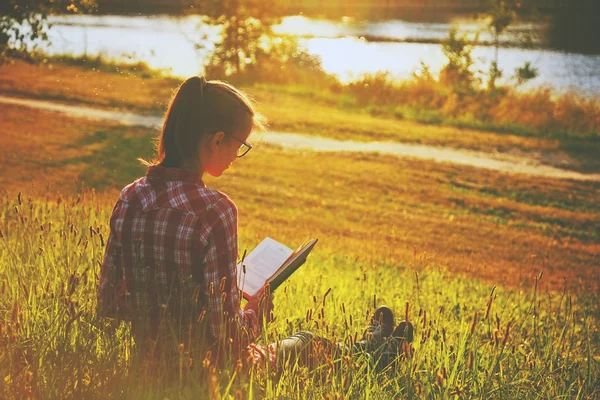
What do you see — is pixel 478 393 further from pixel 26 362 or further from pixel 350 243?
pixel 350 243

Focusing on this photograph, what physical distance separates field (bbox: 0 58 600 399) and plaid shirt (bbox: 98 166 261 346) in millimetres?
192

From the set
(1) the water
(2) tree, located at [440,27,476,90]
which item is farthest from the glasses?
(2) tree, located at [440,27,476,90]

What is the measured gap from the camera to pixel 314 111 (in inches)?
664

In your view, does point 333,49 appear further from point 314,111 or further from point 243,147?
point 243,147

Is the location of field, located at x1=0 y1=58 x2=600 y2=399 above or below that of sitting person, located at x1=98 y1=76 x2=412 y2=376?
below

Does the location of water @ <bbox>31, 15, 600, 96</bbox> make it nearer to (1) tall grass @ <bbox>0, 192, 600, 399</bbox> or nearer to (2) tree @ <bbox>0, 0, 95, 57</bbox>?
(2) tree @ <bbox>0, 0, 95, 57</bbox>

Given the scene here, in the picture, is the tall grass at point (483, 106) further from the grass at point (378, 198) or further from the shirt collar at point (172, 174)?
the shirt collar at point (172, 174)

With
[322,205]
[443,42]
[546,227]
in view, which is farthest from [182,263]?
[443,42]

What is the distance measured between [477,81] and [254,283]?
18.5 m

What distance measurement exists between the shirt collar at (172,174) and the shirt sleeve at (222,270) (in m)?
0.15

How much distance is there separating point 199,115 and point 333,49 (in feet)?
87.2

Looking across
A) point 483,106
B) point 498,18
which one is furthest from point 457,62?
point 483,106

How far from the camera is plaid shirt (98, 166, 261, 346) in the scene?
2617mm

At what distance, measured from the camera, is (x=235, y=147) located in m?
2.74
